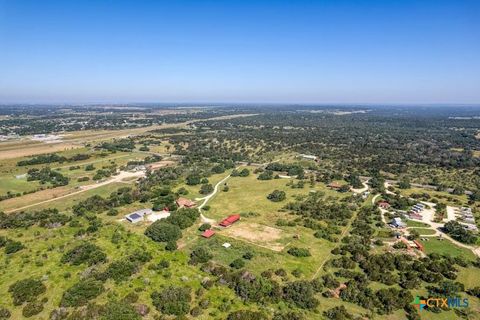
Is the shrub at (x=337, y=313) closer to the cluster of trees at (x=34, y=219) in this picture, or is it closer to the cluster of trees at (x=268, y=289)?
the cluster of trees at (x=268, y=289)

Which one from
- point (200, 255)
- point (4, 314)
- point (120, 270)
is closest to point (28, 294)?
point (4, 314)

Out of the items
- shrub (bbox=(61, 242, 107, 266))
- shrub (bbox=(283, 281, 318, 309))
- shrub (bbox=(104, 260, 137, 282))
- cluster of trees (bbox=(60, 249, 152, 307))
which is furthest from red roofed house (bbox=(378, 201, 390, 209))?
shrub (bbox=(61, 242, 107, 266))

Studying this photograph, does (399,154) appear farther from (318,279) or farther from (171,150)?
(318,279)

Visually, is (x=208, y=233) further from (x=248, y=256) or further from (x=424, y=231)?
(x=424, y=231)

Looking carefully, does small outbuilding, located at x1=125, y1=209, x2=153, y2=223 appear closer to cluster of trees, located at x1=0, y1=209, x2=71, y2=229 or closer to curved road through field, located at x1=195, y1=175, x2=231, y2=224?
curved road through field, located at x1=195, y1=175, x2=231, y2=224

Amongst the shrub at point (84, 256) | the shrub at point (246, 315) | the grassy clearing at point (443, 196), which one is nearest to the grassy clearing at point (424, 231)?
the grassy clearing at point (443, 196)
